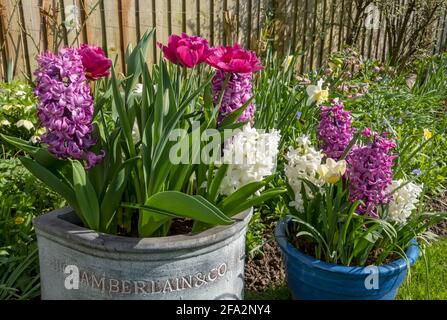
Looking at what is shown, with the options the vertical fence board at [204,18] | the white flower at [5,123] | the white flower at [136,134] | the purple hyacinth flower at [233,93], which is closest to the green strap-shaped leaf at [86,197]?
the white flower at [136,134]

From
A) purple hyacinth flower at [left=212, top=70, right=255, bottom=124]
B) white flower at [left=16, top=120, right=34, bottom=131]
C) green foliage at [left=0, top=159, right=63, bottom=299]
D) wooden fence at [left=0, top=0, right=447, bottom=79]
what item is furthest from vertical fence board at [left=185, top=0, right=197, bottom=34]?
purple hyacinth flower at [left=212, top=70, right=255, bottom=124]

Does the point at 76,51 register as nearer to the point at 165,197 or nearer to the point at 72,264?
the point at 165,197

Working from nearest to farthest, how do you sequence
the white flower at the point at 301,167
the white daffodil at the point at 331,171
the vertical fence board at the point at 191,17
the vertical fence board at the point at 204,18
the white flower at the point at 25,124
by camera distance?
1. the white daffodil at the point at 331,171
2. the white flower at the point at 301,167
3. the white flower at the point at 25,124
4. the vertical fence board at the point at 191,17
5. the vertical fence board at the point at 204,18

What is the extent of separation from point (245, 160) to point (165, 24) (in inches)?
109

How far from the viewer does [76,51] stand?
1.60 m

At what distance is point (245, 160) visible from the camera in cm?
167

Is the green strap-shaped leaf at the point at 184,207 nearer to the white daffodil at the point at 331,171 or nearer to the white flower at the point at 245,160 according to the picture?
the white flower at the point at 245,160

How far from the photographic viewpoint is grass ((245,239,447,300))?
227cm

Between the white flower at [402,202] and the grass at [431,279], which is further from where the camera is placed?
the grass at [431,279]

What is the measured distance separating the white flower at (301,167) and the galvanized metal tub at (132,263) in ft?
1.24

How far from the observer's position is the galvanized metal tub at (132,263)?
151 cm

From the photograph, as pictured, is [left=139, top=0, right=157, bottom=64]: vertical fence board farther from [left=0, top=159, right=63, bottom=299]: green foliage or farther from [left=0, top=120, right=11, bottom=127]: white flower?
[left=0, top=159, right=63, bottom=299]: green foliage

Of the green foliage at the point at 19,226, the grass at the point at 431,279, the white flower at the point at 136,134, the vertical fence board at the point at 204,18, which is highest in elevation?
the vertical fence board at the point at 204,18
